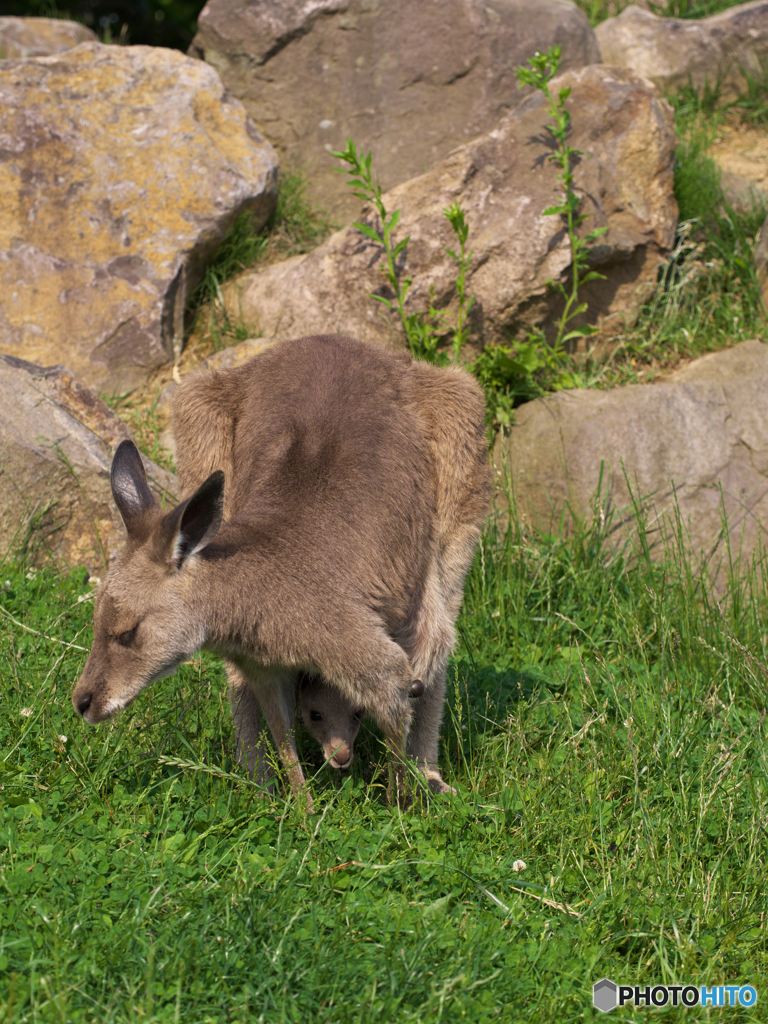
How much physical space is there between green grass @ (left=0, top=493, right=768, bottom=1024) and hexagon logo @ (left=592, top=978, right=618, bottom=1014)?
0.04m

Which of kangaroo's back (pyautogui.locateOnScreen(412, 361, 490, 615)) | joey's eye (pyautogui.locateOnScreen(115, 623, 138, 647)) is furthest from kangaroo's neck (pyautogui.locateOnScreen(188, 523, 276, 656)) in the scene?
kangaroo's back (pyautogui.locateOnScreen(412, 361, 490, 615))

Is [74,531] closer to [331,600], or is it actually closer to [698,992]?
[331,600]

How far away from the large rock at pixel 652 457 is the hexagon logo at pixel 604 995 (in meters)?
3.07

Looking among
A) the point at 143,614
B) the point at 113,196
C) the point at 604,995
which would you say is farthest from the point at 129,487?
the point at 113,196

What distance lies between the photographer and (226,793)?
3.51 metres

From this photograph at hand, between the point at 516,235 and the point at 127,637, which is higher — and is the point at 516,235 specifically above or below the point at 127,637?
below

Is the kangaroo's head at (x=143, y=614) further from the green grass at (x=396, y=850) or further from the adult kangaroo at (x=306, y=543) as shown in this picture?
the green grass at (x=396, y=850)

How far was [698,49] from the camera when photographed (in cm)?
940

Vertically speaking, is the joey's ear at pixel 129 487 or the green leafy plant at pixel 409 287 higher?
the joey's ear at pixel 129 487

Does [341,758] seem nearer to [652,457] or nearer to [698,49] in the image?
[652,457]

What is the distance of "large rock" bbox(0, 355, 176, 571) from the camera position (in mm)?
5094

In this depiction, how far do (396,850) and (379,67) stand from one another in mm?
6967

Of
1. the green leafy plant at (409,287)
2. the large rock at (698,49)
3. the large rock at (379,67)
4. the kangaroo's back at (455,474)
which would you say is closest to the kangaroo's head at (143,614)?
the kangaroo's back at (455,474)

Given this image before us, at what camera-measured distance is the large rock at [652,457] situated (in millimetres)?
5820
